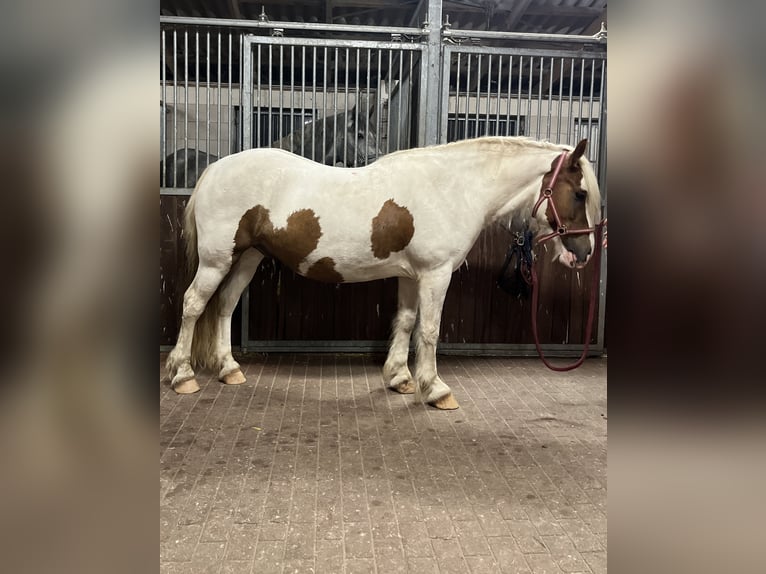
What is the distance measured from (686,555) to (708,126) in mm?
336

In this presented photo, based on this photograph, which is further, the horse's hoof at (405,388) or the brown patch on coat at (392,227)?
the horse's hoof at (405,388)

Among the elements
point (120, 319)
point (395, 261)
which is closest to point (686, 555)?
point (120, 319)

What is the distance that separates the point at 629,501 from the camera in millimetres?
472

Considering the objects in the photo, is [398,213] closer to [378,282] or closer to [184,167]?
[378,282]

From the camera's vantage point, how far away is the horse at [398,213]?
9.11 ft

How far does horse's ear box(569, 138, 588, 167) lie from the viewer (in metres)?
2.62

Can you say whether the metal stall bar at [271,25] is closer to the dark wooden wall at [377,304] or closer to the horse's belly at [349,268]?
the dark wooden wall at [377,304]

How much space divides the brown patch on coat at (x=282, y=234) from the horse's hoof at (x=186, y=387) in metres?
0.71

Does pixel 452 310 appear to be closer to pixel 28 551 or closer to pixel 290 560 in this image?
pixel 290 560

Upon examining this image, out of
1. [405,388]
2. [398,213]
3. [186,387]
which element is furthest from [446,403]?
[186,387]

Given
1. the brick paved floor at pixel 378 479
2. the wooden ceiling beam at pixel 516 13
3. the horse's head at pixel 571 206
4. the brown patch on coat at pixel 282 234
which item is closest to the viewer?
the brick paved floor at pixel 378 479

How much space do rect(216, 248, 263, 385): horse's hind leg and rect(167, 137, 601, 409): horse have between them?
0.60 ft

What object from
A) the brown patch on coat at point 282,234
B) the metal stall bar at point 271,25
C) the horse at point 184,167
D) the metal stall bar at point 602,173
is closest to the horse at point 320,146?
the horse at point 184,167

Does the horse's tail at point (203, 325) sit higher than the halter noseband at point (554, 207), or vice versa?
the halter noseband at point (554, 207)
